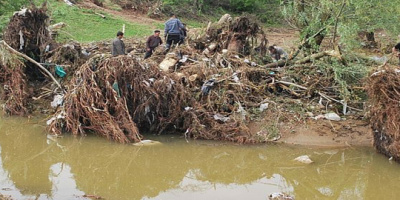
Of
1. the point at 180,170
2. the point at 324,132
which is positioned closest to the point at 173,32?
the point at 324,132

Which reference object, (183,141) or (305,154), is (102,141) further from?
(305,154)

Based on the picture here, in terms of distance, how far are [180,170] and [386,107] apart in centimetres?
362

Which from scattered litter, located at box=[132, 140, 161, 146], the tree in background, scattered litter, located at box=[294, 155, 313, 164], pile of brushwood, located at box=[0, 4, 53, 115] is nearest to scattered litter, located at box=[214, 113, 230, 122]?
scattered litter, located at box=[132, 140, 161, 146]

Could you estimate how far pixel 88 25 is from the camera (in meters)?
18.1

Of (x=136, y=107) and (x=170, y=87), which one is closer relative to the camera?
(x=136, y=107)

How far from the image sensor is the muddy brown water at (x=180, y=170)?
7.04 m

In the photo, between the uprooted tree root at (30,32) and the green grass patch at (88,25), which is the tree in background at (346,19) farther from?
the green grass patch at (88,25)

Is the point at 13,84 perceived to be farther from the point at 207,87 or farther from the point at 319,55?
the point at 319,55

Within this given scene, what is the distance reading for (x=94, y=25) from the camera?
18.2 metres

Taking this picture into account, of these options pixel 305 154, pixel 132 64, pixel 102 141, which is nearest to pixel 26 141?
pixel 102 141

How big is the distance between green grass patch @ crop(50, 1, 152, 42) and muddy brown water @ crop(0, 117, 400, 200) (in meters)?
7.86

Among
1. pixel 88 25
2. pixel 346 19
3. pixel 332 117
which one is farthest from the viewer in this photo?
pixel 88 25

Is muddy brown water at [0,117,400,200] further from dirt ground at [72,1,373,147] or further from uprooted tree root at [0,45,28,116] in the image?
uprooted tree root at [0,45,28,116]

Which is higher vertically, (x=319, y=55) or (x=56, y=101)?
(x=319, y=55)
